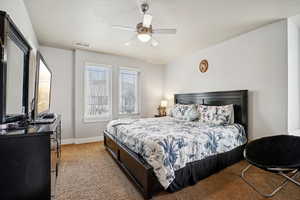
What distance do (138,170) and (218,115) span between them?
1.97 metres

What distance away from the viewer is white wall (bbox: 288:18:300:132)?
2529 mm

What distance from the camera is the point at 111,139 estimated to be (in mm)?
3135

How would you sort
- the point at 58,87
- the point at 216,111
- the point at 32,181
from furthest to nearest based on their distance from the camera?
the point at 58,87
the point at 216,111
the point at 32,181

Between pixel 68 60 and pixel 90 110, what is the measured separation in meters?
1.53

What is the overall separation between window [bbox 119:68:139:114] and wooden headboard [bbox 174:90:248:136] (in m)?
1.96

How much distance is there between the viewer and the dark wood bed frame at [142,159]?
1831mm

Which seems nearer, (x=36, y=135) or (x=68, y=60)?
(x=36, y=135)

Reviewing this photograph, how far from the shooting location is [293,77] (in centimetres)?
260

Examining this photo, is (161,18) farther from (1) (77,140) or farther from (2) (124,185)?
(1) (77,140)

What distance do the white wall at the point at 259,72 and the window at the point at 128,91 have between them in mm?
2367

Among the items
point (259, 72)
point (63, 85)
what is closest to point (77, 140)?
point (63, 85)

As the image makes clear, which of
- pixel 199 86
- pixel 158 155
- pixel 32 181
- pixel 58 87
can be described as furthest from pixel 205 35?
pixel 58 87

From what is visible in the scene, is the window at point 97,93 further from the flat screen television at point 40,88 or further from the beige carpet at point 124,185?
the flat screen television at point 40,88

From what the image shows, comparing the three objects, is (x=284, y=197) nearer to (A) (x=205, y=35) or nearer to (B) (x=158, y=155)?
(B) (x=158, y=155)
